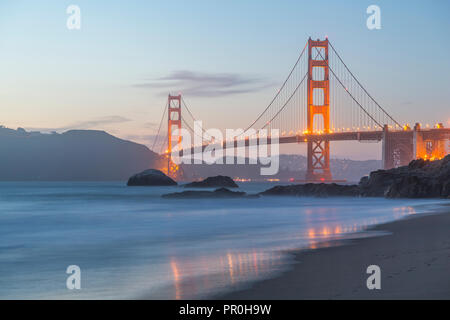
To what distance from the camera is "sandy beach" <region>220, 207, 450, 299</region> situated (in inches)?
181

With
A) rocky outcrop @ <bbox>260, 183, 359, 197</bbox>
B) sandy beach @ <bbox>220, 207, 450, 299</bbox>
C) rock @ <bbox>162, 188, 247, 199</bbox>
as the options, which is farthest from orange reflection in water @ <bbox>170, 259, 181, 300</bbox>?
rocky outcrop @ <bbox>260, 183, 359, 197</bbox>

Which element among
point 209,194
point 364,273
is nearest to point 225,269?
point 364,273

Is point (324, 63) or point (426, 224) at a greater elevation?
point (324, 63)

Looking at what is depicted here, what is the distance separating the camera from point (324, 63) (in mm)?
60688

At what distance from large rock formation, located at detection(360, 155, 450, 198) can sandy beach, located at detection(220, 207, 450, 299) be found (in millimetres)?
17258

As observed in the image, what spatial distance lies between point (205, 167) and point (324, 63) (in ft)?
163

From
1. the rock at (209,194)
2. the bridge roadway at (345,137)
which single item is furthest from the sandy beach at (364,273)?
the bridge roadway at (345,137)

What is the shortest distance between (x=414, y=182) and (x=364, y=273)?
21261 mm

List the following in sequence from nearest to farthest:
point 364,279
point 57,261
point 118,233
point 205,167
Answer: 1. point 364,279
2. point 57,261
3. point 118,233
4. point 205,167

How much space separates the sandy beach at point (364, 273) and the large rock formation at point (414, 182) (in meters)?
17.3

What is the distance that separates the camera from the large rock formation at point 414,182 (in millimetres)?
24891

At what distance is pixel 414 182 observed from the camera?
25.3m

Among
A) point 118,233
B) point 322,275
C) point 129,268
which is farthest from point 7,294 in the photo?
point 118,233
